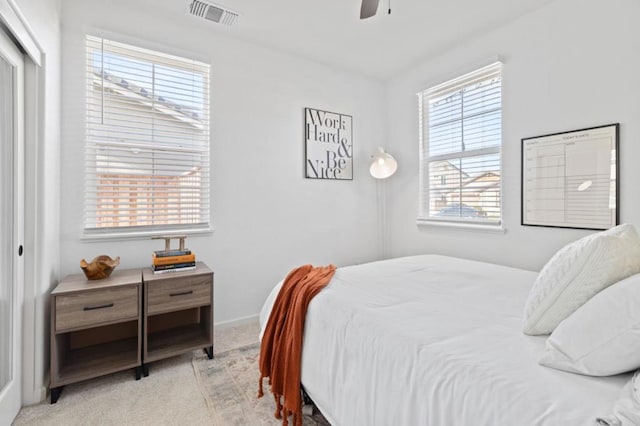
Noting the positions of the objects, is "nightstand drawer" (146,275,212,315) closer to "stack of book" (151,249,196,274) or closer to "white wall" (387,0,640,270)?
"stack of book" (151,249,196,274)

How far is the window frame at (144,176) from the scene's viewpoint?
2.38 m

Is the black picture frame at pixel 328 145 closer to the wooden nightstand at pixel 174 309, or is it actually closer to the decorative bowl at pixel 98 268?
the wooden nightstand at pixel 174 309

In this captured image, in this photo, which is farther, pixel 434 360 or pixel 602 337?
pixel 434 360

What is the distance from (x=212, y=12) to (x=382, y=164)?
2085 mm

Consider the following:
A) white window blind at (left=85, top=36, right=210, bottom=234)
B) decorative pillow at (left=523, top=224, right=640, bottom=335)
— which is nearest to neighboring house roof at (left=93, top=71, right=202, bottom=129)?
white window blind at (left=85, top=36, right=210, bottom=234)

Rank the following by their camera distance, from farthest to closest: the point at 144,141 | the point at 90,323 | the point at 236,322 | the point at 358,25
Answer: the point at 236,322 → the point at 358,25 → the point at 144,141 → the point at 90,323

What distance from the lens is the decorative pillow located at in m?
1.03

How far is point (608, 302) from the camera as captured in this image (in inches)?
Answer: 35.3

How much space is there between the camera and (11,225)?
1719mm

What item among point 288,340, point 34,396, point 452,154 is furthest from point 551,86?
point 34,396

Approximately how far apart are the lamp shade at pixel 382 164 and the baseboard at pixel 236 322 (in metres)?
1.96

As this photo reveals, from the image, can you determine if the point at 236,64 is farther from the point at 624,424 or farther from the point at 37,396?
the point at 624,424

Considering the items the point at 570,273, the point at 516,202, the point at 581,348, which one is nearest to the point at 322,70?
the point at 516,202

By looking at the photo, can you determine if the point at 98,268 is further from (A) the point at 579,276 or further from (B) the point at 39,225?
(A) the point at 579,276
